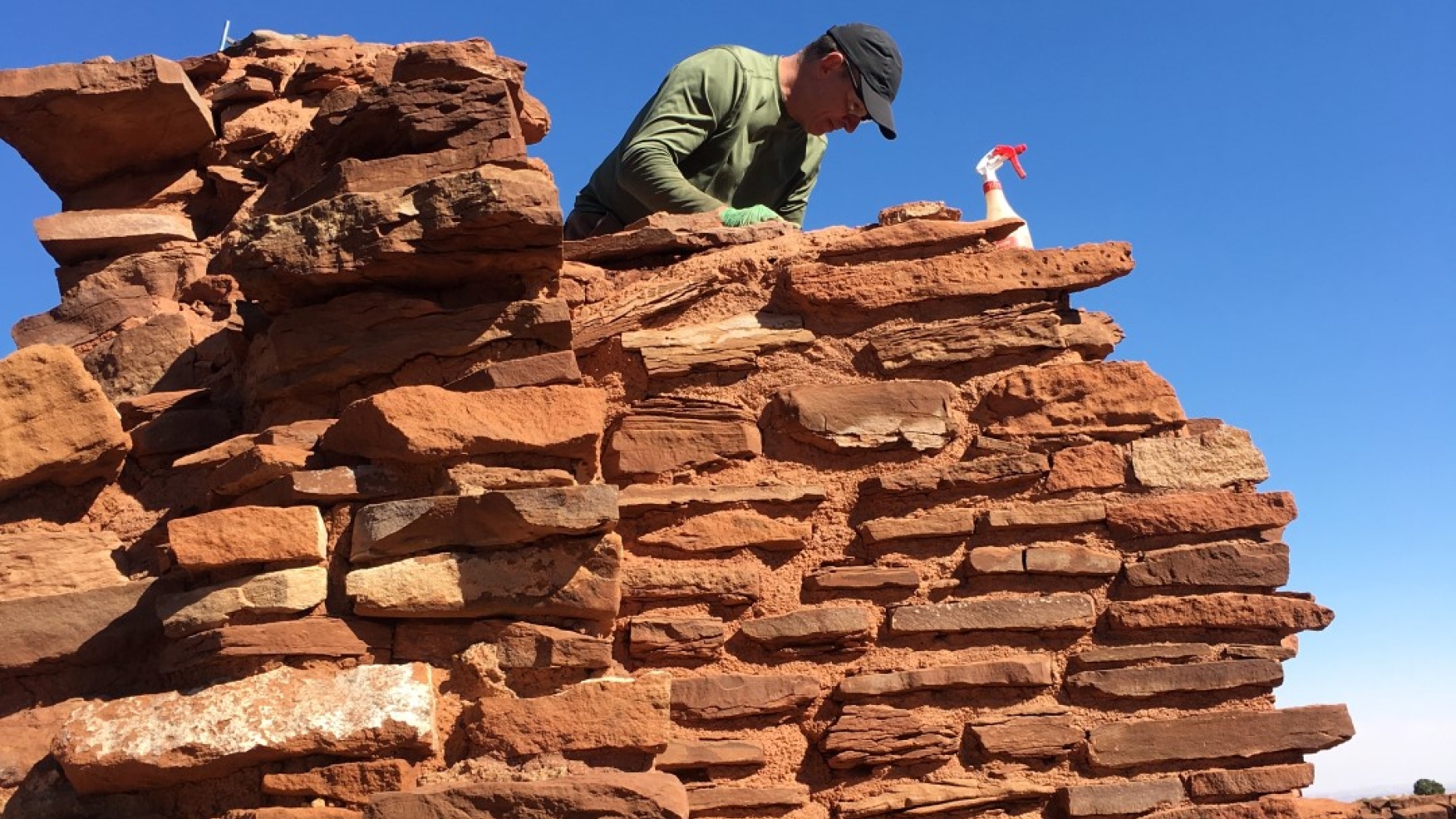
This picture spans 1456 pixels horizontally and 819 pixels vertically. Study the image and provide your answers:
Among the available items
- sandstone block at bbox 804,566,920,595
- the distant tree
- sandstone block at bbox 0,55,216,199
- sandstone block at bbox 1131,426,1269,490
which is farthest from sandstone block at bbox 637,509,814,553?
the distant tree

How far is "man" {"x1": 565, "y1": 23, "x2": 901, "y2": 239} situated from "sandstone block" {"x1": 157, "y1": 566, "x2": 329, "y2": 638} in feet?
5.79

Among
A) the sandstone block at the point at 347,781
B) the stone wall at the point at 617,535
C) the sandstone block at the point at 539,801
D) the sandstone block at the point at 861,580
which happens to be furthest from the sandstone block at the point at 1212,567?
the sandstone block at the point at 347,781

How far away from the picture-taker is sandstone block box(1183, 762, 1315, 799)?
3.20m

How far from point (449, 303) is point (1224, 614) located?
212 centimetres

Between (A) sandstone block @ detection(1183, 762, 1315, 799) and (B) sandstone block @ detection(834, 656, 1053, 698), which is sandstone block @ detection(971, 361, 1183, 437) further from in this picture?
(A) sandstone block @ detection(1183, 762, 1315, 799)

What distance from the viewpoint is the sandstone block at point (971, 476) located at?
11.3 feet

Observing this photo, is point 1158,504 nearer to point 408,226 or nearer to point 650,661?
point 650,661

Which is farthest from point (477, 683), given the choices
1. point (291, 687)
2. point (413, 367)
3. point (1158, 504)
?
point (1158, 504)

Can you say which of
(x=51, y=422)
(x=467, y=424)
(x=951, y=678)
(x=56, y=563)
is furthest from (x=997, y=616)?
(x=51, y=422)

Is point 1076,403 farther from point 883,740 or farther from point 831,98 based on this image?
point 831,98

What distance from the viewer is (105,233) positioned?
436 centimetres

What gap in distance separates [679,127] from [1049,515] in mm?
1842

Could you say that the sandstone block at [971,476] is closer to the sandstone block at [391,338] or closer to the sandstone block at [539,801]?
the sandstone block at [391,338]

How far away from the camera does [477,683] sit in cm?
292
